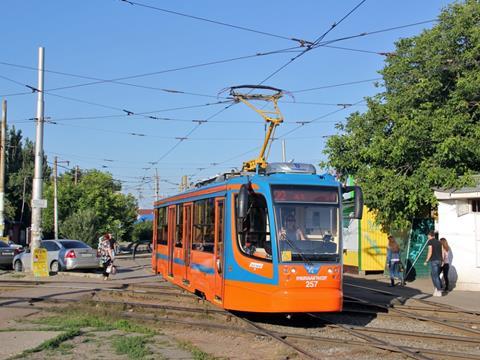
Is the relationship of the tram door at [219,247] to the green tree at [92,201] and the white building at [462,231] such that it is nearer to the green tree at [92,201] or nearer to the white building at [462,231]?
the white building at [462,231]

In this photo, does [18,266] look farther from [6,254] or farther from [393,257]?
[393,257]

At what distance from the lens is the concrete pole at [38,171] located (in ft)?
73.5

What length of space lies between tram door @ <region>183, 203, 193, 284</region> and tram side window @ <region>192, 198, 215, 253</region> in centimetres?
40

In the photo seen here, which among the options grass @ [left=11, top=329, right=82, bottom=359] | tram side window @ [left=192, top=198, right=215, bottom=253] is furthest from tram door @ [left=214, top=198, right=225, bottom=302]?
grass @ [left=11, top=329, right=82, bottom=359]

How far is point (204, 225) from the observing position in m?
13.1

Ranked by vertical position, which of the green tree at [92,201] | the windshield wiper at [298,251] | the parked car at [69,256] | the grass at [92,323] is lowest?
the grass at [92,323]

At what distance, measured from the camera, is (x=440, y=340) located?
397 inches

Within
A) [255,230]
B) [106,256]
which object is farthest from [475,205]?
[106,256]

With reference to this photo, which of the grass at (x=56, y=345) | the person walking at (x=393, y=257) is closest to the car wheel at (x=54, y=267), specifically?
the person walking at (x=393, y=257)

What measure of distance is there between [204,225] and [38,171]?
12559 millimetres

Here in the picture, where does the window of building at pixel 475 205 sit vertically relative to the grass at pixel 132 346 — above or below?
above

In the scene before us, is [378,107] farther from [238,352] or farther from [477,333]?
[238,352]

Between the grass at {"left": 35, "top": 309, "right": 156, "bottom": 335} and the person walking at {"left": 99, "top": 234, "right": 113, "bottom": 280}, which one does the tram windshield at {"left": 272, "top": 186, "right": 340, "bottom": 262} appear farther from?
A: the person walking at {"left": 99, "top": 234, "right": 113, "bottom": 280}

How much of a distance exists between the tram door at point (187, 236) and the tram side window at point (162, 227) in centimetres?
260
